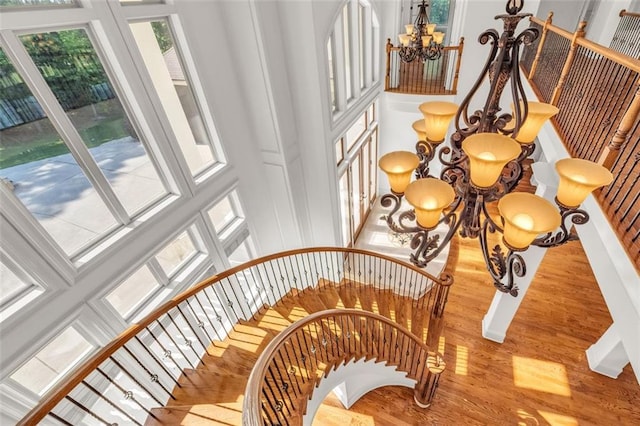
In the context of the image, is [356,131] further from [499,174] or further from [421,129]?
[499,174]

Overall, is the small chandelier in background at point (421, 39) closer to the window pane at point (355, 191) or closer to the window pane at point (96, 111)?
the window pane at point (355, 191)

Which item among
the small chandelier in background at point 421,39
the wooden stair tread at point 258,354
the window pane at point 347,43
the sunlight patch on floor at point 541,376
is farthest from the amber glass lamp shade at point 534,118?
the sunlight patch on floor at point 541,376

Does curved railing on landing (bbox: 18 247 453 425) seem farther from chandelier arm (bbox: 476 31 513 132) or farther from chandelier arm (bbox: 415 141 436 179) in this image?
chandelier arm (bbox: 476 31 513 132)

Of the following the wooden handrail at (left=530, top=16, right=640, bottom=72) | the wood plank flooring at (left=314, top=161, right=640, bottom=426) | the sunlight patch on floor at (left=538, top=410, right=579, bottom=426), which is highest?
the wooden handrail at (left=530, top=16, right=640, bottom=72)

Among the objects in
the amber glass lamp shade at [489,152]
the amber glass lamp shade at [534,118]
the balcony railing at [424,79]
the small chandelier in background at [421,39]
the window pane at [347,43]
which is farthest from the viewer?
the balcony railing at [424,79]

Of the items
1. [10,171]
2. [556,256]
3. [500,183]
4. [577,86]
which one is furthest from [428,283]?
[10,171]

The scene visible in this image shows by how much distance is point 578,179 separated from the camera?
1607 millimetres

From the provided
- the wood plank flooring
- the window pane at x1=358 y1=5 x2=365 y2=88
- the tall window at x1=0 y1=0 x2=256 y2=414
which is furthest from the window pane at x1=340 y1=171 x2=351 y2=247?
the tall window at x1=0 y1=0 x2=256 y2=414

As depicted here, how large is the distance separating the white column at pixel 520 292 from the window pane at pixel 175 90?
12.1ft

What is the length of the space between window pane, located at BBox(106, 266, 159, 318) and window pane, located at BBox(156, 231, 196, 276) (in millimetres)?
200

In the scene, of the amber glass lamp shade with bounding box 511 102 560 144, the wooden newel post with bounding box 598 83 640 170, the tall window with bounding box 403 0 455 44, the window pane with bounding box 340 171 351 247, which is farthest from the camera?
the tall window with bounding box 403 0 455 44

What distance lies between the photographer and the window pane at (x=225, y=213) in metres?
4.07

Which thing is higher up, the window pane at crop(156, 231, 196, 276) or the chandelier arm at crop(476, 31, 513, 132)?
the chandelier arm at crop(476, 31, 513, 132)

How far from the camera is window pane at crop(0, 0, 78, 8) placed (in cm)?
192
